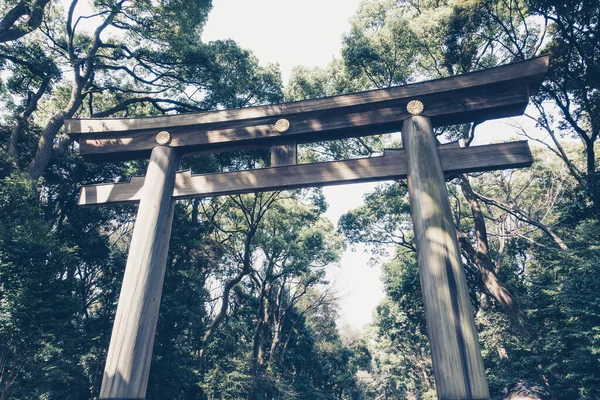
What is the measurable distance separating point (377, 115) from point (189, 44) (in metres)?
8.34

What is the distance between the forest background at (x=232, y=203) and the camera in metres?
7.75

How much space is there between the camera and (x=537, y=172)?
1489 cm

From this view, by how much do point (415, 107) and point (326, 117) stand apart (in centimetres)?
117

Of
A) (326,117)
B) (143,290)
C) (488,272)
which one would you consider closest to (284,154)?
(326,117)

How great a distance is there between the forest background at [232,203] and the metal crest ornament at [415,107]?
6.40 metres

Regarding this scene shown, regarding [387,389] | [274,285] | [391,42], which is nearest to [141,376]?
[391,42]

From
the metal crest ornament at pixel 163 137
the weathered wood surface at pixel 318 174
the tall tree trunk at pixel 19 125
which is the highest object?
the tall tree trunk at pixel 19 125

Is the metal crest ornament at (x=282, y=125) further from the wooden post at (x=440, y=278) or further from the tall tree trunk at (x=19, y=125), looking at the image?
the tall tree trunk at (x=19, y=125)

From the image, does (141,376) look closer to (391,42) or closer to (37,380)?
(37,380)

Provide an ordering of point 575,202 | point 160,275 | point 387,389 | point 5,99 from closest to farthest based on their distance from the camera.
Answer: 1. point 160,275
2. point 575,202
3. point 5,99
4. point 387,389

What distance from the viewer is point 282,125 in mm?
4605

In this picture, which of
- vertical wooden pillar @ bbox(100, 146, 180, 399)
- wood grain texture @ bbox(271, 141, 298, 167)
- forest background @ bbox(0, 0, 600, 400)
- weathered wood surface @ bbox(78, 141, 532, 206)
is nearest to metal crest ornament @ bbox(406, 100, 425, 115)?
weathered wood surface @ bbox(78, 141, 532, 206)

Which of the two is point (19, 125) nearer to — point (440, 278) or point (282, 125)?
point (282, 125)

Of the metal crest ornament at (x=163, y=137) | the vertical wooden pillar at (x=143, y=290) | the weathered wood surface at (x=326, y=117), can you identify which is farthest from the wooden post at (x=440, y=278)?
the metal crest ornament at (x=163, y=137)
